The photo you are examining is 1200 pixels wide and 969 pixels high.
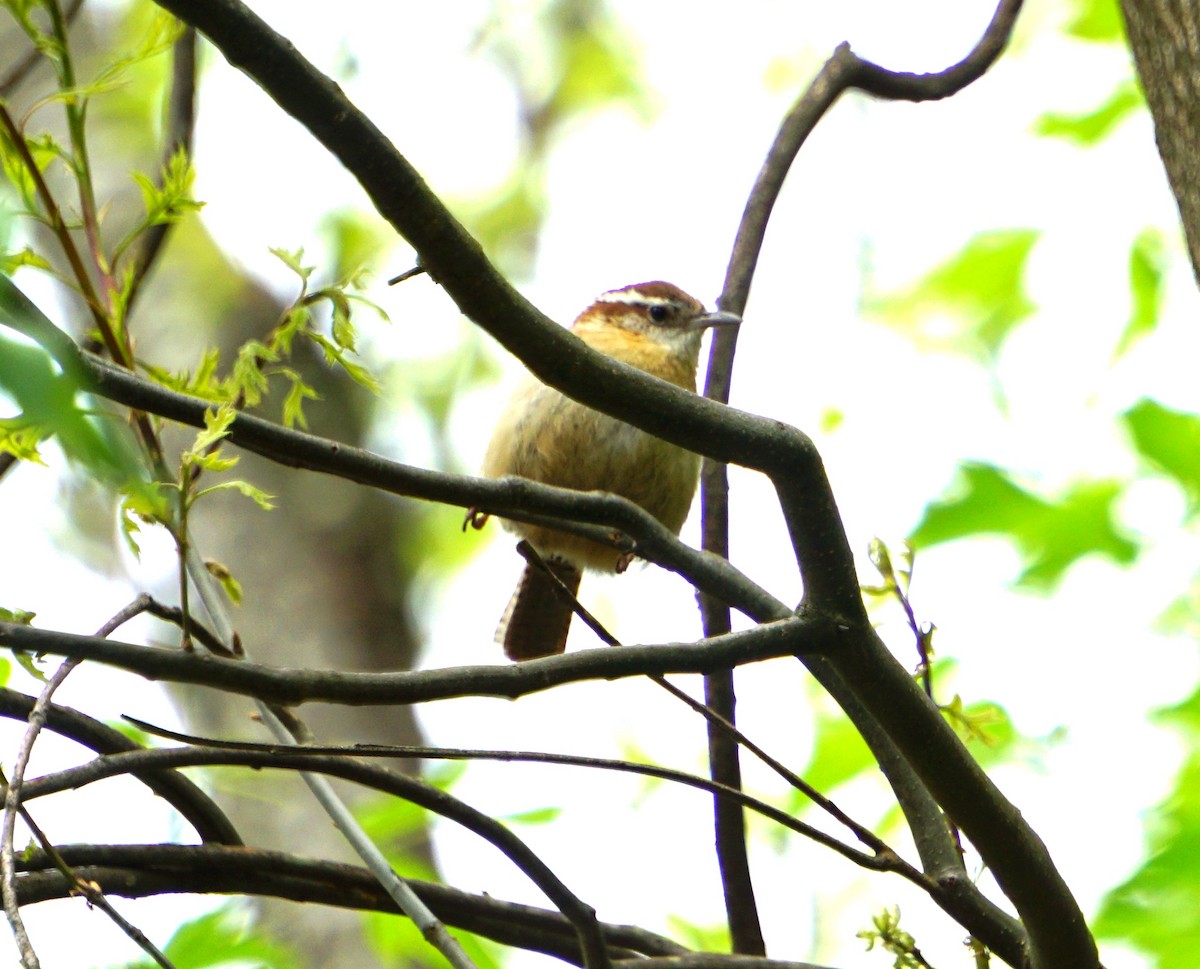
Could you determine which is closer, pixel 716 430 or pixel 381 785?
pixel 716 430

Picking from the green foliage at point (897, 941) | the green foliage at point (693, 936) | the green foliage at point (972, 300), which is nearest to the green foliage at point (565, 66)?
the green foliage at point (972, 300)

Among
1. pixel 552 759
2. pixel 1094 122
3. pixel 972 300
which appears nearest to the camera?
pixel 552 759

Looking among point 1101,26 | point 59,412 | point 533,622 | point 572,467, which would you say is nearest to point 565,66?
point 1101,26

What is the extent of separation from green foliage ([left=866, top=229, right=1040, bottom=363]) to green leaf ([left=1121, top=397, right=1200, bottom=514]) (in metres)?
1.90

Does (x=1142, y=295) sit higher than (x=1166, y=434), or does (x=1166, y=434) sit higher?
(x=1142, y=295)

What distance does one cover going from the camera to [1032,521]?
11.7ft

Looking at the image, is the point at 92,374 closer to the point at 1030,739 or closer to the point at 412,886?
the point at 412,886

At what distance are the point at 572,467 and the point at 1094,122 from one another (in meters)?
2.22

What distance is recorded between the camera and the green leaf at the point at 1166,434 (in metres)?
3.24

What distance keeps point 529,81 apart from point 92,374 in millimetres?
11215

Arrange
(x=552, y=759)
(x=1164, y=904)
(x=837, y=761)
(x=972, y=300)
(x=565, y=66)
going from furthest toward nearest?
(x=565, y=66), (x=972, y=300), (x=837, y=761), (x=1164, y=904), (x=552, y=759)

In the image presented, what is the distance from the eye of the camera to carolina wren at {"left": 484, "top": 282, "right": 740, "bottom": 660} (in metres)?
3.56

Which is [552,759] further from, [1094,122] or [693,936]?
[1094,122]

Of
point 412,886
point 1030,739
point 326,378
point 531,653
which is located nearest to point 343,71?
point 326,378
